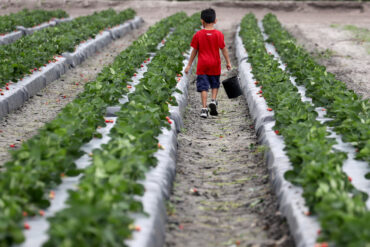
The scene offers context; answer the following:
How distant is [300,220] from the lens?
3.97 m

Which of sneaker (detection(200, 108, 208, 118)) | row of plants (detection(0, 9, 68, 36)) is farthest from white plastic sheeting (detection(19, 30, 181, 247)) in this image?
row of plants (detection(0, 9, 68, 36))

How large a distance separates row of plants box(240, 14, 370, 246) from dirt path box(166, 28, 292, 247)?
46 cm

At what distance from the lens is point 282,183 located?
4.77m

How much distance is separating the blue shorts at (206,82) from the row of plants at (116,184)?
129 centimetres

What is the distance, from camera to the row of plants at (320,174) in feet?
10.6

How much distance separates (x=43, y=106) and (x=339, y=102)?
4.88m

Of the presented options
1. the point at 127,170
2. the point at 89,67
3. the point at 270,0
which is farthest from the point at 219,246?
the point at 270,0

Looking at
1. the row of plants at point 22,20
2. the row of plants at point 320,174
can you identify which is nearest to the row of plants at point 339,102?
the row of plants at point 320,174

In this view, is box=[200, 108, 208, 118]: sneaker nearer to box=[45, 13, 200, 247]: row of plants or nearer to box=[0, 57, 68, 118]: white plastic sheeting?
box=[45, 13, 200, 247]: row of plants

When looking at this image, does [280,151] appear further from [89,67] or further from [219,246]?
[89,67]

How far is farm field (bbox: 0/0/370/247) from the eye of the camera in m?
3.44

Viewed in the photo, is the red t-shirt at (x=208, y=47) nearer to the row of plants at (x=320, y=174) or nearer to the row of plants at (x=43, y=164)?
the row of plants at (x=320, y=174)

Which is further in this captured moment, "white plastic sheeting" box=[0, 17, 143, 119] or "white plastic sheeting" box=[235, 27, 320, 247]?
"white plastic sheeting" box=[0, 17, 143, 119]

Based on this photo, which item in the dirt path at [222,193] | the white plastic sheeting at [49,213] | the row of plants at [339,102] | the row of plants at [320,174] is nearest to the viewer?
the row of plants at [320,174]
